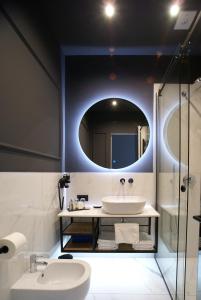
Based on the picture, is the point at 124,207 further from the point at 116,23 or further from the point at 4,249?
the point at 116,23

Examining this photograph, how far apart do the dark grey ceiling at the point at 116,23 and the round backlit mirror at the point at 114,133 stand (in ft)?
2.52

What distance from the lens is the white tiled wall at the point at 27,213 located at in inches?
58.3

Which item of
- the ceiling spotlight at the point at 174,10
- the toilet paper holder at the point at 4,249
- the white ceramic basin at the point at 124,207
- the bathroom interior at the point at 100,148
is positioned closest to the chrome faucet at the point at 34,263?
the bathroom interior at the point at 100,148

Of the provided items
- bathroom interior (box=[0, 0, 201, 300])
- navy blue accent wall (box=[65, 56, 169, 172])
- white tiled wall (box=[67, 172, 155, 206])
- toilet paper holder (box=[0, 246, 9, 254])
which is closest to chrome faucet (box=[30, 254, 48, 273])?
bathroom interior (box=[0, 0, 201, 300])

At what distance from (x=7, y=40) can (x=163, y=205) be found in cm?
221

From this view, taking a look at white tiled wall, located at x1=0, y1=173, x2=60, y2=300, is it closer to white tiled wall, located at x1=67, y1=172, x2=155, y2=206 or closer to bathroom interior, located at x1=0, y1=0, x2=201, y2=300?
bathroom interior, located at x1=0, y1=0, x2=201, y2=300

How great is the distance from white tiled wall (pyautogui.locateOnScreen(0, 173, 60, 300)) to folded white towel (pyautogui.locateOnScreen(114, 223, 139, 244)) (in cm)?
73

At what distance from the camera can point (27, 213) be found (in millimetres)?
1904

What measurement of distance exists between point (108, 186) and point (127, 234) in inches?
29.6

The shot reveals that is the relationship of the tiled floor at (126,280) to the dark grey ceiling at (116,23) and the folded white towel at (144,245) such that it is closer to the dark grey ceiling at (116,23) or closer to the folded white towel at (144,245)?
the folded white towel at (144,245)

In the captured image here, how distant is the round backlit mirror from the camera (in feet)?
10.5

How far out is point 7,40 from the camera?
1.60m

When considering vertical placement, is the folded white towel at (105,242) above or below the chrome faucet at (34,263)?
below

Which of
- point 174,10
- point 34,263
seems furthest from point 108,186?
point 174,10
